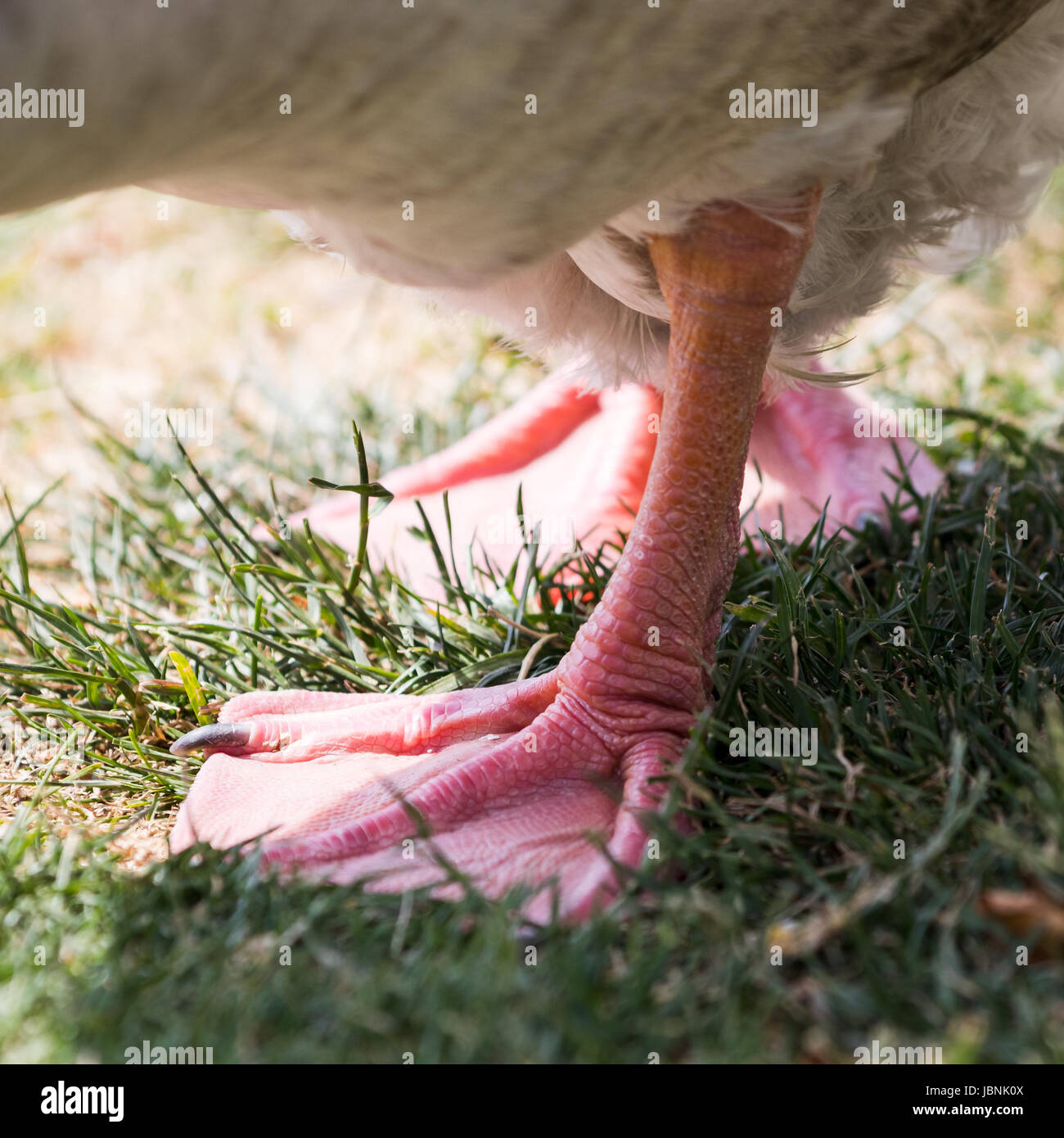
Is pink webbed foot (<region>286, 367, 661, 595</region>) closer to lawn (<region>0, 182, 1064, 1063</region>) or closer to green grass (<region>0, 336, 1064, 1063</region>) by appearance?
lawn (<region>0, 182, 1064, 1063</region>)

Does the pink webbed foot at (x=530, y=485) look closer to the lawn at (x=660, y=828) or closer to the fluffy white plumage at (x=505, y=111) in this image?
the lawn at (x=660, y=828)

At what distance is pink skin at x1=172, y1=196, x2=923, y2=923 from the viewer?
70.7 inches

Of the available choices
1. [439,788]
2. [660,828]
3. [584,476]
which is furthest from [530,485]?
[660,828]

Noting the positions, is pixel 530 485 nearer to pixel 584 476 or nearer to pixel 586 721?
pixel 584 476

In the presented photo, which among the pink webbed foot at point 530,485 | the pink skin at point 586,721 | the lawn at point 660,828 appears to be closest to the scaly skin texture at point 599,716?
the pink skin at point 586,721

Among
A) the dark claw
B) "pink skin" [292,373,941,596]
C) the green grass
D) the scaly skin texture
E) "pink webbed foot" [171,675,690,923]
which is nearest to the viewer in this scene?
the green grass

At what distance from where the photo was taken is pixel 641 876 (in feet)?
5.21

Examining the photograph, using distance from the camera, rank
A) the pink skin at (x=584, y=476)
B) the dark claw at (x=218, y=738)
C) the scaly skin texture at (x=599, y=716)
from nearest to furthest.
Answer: the scaly skin texture at (x=599, y=716), the dark claw at (x=218, y=738), the pink skin at (x=584, y=476)

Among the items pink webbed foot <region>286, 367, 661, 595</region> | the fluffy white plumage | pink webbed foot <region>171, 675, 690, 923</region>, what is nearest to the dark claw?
pink webbed foot <region>171, 675, 690, 923</region>

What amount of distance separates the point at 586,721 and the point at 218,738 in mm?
628

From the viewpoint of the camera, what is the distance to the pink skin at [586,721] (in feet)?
5.90

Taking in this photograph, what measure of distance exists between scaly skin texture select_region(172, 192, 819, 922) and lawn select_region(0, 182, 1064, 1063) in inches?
4.1

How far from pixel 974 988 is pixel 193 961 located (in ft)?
3.03
